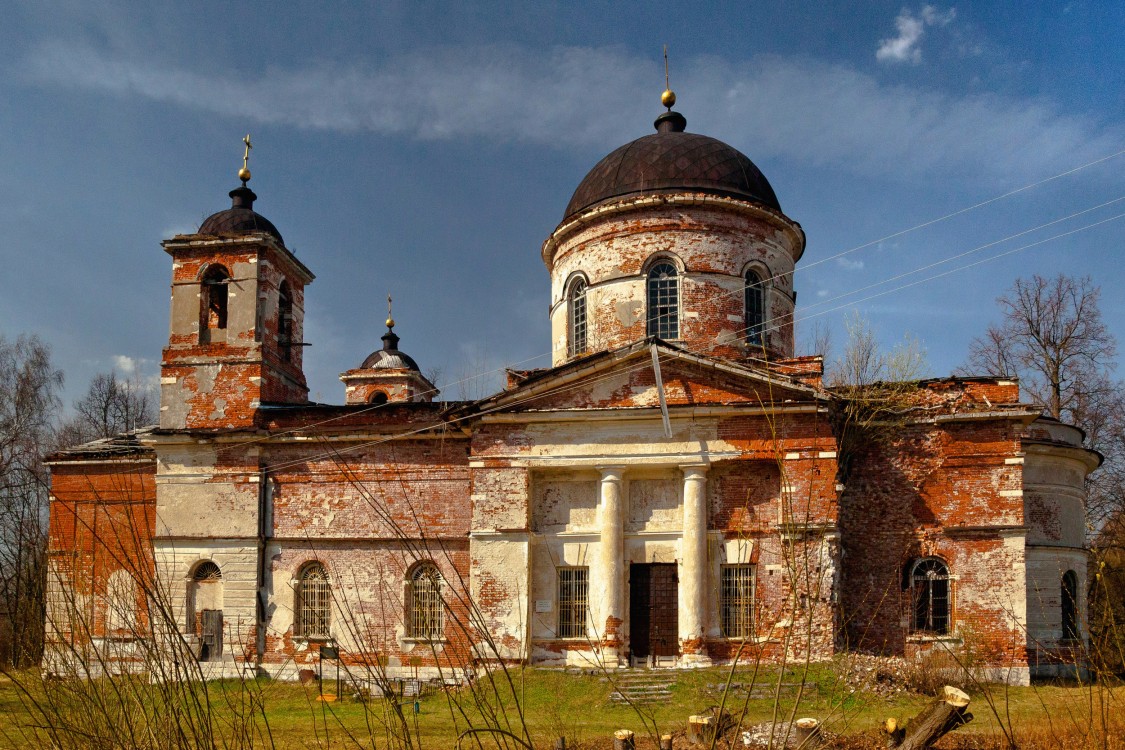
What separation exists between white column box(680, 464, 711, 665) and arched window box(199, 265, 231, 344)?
10139 mm

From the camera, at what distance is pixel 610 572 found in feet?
56.5

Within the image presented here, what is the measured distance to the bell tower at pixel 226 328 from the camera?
20016 millimetres

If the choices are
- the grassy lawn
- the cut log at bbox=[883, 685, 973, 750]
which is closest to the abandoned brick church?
the grassy lawn

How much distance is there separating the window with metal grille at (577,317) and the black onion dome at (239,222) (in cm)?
639

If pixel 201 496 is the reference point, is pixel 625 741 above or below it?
below

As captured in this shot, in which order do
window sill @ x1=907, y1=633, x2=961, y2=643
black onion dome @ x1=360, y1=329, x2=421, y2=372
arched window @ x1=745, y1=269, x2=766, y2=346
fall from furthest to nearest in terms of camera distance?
black onion dome @ x1=360, y1=329, x2=421, y2=372 < arched window @ x1=745, y1=269, x2=766, y2=346 < window sill @ x1=907, y1=633, x2=961, y2=643

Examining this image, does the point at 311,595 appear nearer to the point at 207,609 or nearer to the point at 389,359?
the point at 207,609

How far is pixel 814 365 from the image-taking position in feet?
61.3

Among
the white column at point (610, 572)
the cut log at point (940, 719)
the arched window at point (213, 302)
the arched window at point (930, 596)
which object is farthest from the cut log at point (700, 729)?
the arched window at point (213, 302)

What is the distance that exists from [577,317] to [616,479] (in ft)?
17.9

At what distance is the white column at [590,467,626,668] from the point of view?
17.0 meters

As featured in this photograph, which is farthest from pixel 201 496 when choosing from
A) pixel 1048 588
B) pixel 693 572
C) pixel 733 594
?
pixel 1048 588

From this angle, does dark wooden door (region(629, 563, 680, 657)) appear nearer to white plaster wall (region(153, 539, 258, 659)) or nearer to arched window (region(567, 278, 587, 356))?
arched window (region(567, 278, 587, 356))

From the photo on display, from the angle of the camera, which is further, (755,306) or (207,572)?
(755,306)
